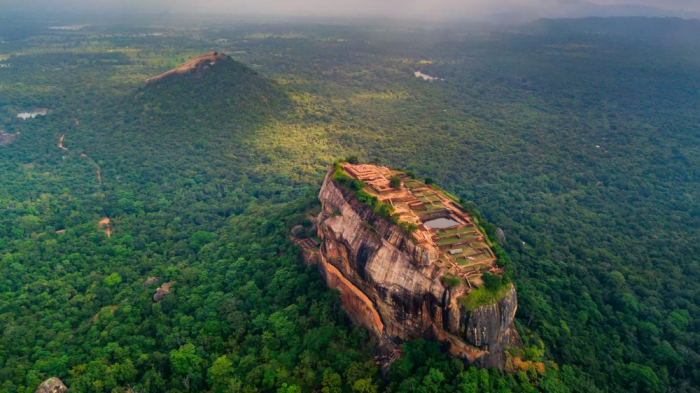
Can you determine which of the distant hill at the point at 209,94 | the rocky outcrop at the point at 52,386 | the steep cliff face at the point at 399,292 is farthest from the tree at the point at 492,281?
the distant hill at the point at 209,94

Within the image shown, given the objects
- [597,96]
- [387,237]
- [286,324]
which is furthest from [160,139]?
[597,96]

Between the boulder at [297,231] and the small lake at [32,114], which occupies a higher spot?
the small lake at [32,114]

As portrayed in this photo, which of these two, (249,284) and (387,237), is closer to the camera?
(387,237)

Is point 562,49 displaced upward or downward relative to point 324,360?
upward

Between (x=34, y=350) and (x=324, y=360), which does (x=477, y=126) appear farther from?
(x=34, y=350)

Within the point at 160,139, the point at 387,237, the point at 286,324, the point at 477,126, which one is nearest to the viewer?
the point at 387,237

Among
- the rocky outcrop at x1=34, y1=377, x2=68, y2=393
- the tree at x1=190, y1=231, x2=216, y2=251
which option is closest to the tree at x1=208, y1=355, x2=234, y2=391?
the rocky outcrop at x1=34, y1=377, x2=68, y2=393

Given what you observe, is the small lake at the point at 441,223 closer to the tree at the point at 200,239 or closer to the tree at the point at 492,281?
the tree at the point at 492,281
